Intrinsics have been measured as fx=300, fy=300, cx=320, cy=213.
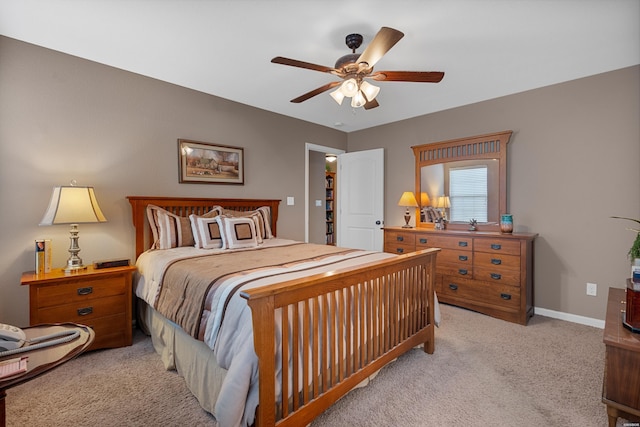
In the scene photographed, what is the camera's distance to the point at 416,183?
169 inches

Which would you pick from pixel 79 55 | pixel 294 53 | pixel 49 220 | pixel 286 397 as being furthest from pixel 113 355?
pixel 294 53

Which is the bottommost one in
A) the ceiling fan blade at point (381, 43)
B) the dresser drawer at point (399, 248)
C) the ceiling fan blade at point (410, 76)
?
the dresser drawer at point (399, 248)

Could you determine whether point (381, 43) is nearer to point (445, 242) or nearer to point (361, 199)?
point (445, 242)

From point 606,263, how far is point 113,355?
14.9ft

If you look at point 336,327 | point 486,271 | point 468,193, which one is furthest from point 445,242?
point 336,327

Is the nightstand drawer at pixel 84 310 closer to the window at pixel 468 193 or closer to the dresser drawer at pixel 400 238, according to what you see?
the dresser drawer at pixel 400 238

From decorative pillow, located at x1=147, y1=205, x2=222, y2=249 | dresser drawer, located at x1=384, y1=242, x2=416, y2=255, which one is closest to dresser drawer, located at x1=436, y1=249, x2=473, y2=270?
dresser drawer, located at x1=384, y1=242, x2=416, y2=255

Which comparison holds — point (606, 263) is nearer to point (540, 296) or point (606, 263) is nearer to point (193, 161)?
point (540, 296)

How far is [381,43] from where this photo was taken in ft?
5.93

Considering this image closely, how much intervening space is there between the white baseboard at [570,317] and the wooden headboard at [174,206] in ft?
11.3

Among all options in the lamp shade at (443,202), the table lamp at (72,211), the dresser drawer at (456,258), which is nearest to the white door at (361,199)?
the lamp shade at (443,202)

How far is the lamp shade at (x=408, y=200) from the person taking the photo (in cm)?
409

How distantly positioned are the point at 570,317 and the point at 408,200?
213 centimetres

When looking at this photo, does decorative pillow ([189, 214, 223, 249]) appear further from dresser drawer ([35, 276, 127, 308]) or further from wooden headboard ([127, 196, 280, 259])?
dresser drawer ([35, 276, 127, 308])
